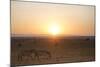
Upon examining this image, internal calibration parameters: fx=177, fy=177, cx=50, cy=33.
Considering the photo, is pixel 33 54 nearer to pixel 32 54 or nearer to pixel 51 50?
pixel 32 54

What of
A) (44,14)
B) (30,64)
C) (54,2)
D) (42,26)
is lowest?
(30,64)

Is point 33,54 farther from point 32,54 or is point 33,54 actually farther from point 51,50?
point 51,50

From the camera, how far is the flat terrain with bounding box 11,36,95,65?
2203mm

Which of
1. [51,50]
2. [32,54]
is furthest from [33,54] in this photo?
[51,50]

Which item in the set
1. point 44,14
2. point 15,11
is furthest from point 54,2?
point 15,11

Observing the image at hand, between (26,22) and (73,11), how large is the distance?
671mm

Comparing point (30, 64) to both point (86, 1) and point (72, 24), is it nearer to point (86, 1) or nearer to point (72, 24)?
point (72, 24)

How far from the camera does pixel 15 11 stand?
219cm

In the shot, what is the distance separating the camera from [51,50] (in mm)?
2328

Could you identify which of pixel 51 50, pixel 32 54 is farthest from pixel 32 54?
pixel 51 50

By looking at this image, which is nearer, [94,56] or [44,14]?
[44,14]

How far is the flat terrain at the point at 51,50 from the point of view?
2.20 metres

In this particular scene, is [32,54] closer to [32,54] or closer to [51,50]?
[32,54]
